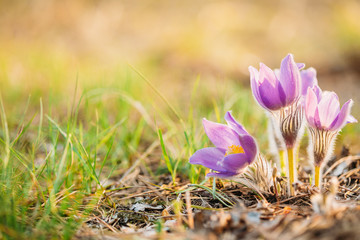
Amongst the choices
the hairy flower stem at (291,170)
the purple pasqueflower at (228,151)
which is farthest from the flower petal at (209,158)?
the hairy flower stem at (291,170)

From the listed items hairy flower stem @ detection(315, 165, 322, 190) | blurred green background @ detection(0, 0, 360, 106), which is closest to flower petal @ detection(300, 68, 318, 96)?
hairy flower stem @ detection(315, 165, 322, 190)

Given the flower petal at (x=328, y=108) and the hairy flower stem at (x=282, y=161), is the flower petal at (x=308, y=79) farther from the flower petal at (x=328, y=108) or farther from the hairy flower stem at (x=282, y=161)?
the hairy flower stem at (x=282, y=161)

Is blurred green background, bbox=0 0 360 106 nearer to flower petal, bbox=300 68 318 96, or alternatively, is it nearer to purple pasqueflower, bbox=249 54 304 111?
flower petal, bbox=300 68 318 96

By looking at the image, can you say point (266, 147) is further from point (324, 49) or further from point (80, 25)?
point (80, 25)

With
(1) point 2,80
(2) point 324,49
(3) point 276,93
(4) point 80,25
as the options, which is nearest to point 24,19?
(4) point 80,25

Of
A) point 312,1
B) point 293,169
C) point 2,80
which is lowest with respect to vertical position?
point 2,80

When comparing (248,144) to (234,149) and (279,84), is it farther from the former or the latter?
(279,84)
